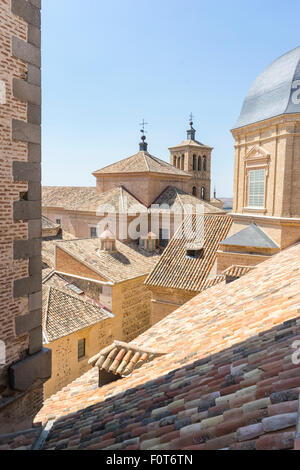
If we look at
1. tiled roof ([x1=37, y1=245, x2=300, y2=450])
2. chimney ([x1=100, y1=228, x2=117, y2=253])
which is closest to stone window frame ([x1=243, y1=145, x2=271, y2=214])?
tiled roof ([x1=37, y1=245, x2=300, y2=450])

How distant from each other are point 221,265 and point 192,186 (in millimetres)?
25367

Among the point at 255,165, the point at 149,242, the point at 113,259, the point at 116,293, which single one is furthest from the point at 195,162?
the point at 255,165

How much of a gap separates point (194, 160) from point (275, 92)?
25587mm

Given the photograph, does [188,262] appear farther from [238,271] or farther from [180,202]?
[180,202]

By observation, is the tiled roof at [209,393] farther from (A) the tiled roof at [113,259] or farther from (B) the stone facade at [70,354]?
(A) the tiled roof at [113,259]

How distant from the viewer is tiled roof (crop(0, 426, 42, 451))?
4199 mm

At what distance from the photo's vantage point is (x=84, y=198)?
97.9 feet

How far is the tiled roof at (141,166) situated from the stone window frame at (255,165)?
13230mm

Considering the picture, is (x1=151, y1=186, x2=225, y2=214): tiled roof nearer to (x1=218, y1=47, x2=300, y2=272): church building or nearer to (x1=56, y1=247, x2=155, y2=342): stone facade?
(x1=56, y1=247, x2=155, y2=342): stone facade

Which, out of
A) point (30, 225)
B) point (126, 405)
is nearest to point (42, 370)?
point (126, 405)

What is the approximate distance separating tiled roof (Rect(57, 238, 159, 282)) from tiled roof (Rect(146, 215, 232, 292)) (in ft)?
12.1

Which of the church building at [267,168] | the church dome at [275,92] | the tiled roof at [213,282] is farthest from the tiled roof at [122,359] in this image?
the church dome at [275,92]
